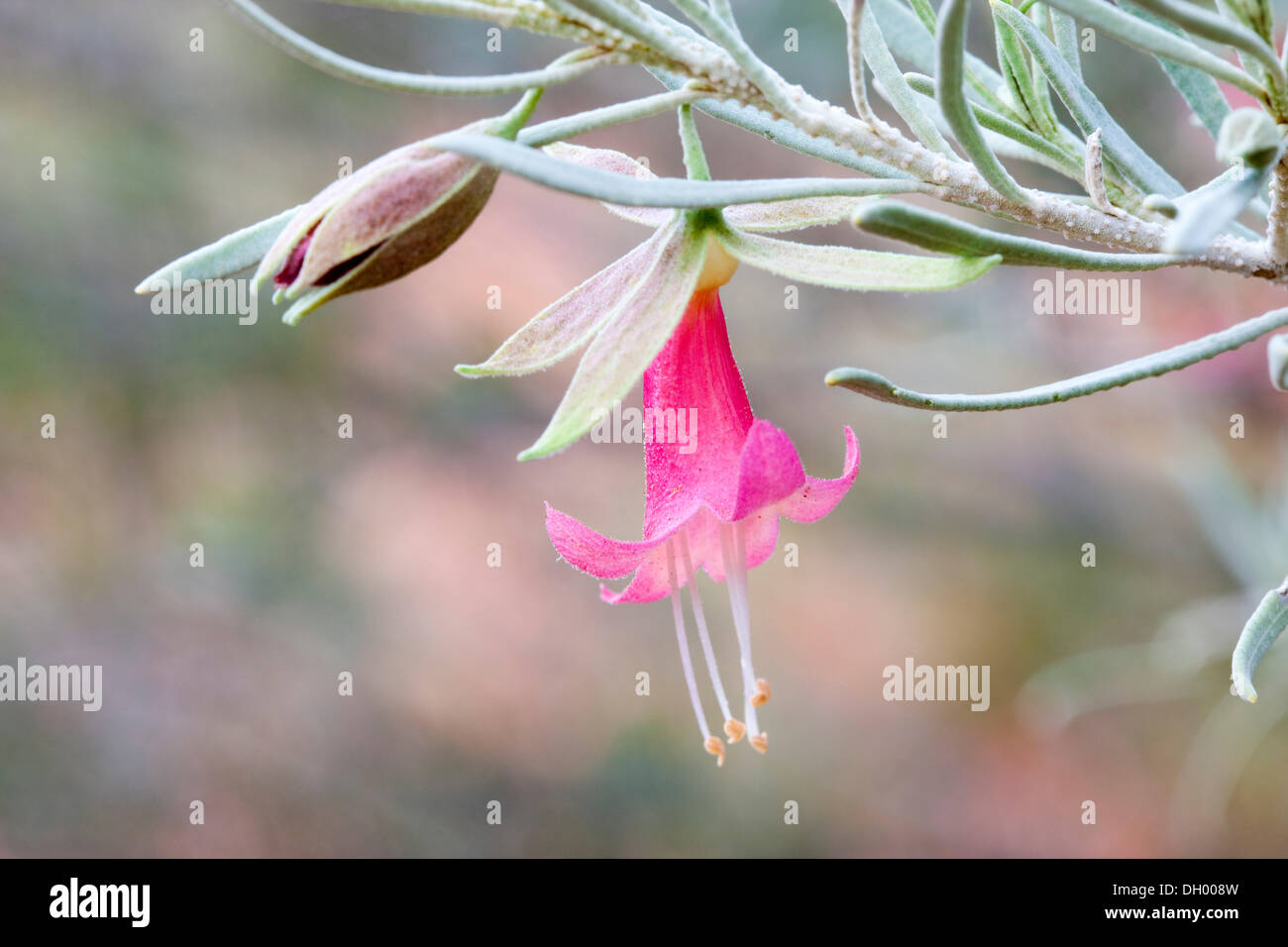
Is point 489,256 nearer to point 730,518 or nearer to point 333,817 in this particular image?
point 333,817

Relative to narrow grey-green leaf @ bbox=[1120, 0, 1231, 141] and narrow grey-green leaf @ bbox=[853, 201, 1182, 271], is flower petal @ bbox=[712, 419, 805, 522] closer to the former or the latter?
narrow grey-green leaf @ bbox=[853, 201, 1182, 271]

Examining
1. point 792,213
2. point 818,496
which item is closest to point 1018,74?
point 792,213

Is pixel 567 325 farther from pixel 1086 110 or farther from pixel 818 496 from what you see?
pixel 1086 110

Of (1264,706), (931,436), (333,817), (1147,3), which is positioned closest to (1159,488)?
(931,436)

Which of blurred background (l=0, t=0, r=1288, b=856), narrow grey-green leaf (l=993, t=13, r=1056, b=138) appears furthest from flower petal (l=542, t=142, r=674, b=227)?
blurred background (l=0, t=0, r=1288, b=856)

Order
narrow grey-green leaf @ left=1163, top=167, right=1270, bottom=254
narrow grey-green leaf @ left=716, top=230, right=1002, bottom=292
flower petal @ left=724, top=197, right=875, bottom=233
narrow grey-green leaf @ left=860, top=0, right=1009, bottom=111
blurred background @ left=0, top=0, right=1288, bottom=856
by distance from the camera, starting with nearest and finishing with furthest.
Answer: narrow grey-green leaf @ left=1163, top=167, right=1270, bottom=254
narrow grey-green leaf @ left=716, top=230, right=1002, bottom=292
flower petal @ left=724, top=197, right=875, bottom=233
narrow grey-green leaf @ left=860, top=0, right=1009, bottom=111
blurred background @ left=0, top=0, right=1288, bottom=856
